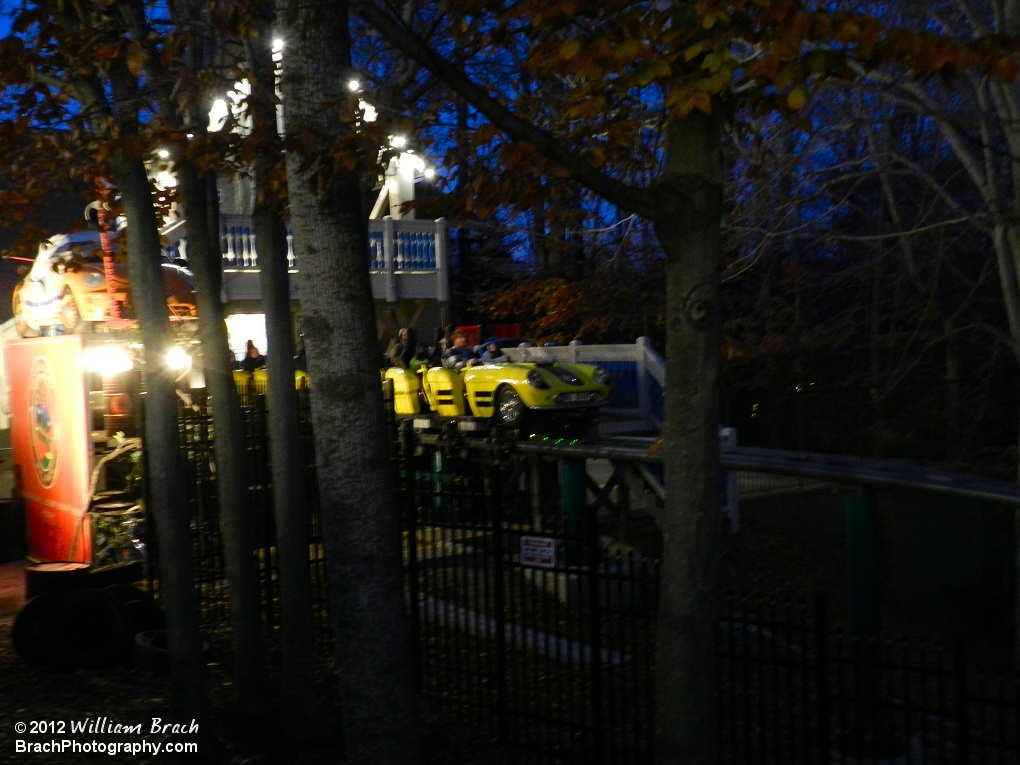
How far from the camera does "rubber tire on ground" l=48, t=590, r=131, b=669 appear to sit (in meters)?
8.60

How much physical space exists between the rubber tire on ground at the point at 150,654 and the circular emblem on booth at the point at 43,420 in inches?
104

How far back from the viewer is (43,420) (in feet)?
36.2

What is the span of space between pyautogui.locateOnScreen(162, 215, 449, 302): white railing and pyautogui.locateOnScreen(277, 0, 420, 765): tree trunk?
49.7 ft

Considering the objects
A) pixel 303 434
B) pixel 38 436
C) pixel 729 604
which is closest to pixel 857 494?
pixel 729 604

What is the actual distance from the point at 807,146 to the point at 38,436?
30.4 feet

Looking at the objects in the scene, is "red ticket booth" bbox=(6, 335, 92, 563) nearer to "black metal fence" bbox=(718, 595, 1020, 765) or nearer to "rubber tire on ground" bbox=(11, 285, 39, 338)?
"rubber tire on ground" bbox=(11, 285, 39, 338)

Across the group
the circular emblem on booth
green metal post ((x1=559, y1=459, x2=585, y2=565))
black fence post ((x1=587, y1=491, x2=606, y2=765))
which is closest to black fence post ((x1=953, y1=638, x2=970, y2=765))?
black fence post ((x1=587, y1=491, x2=606, y2=765))

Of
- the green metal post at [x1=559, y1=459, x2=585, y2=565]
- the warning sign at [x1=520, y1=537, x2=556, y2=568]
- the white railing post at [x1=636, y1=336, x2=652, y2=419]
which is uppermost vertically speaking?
the white railing post at [x1=636, y1=336, x2=652, y2=419]

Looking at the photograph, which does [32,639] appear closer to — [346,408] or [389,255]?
[346,408]

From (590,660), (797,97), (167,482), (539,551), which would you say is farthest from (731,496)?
(797,97)

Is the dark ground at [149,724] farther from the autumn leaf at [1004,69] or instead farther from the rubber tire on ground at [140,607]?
the autumn leaf at [1004,69]

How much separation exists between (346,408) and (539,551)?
1.90m

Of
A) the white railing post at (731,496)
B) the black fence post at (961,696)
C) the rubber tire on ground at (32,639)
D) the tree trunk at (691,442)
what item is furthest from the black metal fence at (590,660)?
the white railing post at (731,496)

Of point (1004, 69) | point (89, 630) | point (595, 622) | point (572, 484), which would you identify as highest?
point (1004, 69)
